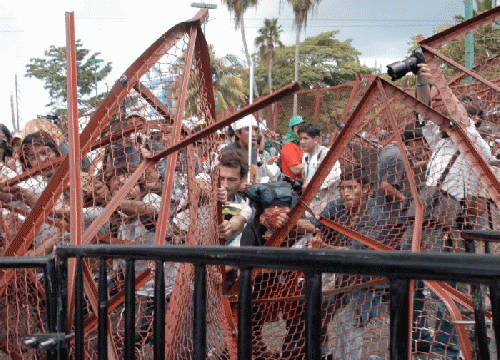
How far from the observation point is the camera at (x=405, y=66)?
3.42 meters

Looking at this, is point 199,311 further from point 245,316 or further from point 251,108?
point 251,108

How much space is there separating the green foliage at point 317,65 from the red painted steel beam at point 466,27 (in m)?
55.5

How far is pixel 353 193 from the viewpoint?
3.58 m

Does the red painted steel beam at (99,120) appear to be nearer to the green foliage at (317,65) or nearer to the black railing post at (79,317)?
the black railing post at (79,317)

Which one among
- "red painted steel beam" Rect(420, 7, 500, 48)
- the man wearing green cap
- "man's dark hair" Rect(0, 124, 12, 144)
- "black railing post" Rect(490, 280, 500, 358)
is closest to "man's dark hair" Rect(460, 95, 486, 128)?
"red painted steel beam" Rect(420, 7, 500, 48)

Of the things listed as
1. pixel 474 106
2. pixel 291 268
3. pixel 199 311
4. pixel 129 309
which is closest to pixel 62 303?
pixel 129 309

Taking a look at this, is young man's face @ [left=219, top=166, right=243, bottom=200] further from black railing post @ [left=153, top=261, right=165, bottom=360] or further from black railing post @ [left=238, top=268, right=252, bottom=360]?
black railing post @ [left=238, top=268, right=252, bottom=360]

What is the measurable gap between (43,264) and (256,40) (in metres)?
52.3

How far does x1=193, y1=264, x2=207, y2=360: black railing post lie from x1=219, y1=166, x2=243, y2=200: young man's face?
244 centimetres

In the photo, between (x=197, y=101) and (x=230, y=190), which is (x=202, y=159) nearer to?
(x=197, y=101)

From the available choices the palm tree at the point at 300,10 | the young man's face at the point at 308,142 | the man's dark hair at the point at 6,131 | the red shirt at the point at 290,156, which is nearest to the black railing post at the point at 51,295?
the man's dark hair at the point at 6,131

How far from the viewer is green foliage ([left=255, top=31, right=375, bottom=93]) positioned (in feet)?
192

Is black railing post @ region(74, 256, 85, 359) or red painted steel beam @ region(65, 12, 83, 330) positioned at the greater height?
red painted steel beam @ region(65, 12, 83, 330)

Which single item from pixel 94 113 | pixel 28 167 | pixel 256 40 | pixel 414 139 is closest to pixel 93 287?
pixel 94 113
